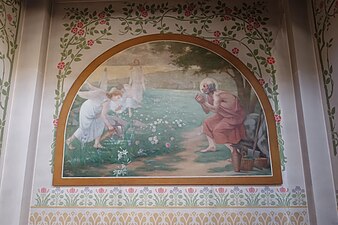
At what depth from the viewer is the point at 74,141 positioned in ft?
7.58

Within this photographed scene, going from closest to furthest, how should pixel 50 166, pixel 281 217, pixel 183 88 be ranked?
1. pixel 281 217
2. pixel 50 166
3. pixel 183 88

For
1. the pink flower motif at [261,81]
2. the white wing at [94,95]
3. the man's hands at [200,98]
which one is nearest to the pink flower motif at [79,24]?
the white wing at [94,95]

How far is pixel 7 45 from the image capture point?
7.61ft

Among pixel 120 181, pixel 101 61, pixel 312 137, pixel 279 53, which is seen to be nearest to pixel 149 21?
pixel 101 61

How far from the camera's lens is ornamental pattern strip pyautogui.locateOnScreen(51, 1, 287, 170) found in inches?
98.0

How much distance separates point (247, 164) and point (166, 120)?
0.60 metres

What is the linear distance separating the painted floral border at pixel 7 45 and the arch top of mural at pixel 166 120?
0.37 metres

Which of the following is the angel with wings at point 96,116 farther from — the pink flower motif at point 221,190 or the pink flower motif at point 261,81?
the pink flower motif at point 261,81

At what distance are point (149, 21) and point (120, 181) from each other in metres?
1.20

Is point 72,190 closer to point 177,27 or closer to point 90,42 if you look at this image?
point 90,42

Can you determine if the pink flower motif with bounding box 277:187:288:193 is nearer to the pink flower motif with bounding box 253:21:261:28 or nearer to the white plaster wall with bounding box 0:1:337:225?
the white plaster wall with bounding box 0:1:337:225

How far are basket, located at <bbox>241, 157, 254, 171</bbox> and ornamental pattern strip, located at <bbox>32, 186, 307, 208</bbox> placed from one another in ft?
0.41

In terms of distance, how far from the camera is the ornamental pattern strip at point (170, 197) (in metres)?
2.13

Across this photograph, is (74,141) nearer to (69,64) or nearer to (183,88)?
(69,64)
